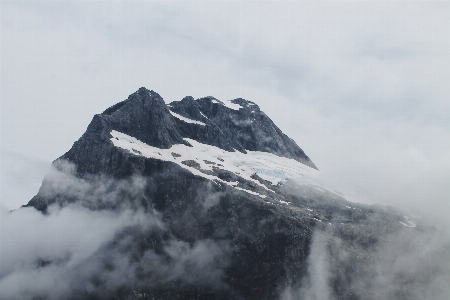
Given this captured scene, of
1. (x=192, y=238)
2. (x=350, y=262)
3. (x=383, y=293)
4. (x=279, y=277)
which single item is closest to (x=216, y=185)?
(x=192, y=238)

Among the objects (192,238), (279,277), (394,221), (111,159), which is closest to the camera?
(279,277)

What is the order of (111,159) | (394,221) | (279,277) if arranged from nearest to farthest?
1. (279,277)
2. (111,159)
3. (394,221)

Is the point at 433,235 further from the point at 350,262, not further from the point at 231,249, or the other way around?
the point at 231,249

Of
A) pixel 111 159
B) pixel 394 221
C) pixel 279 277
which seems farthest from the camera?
pixel 394 221

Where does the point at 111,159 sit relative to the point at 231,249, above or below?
above

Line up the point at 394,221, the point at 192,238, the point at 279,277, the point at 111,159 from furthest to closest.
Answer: the point at 394,221, the point at 111,159, the point at 192,238, the point at 279,277

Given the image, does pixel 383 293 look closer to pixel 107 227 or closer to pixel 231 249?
pixel 231 249

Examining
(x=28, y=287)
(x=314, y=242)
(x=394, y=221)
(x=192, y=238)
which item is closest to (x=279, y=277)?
(x=314, y=242)

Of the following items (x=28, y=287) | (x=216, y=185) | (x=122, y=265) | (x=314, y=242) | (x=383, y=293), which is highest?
(x=216, y=185)

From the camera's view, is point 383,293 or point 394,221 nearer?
point 383,293
